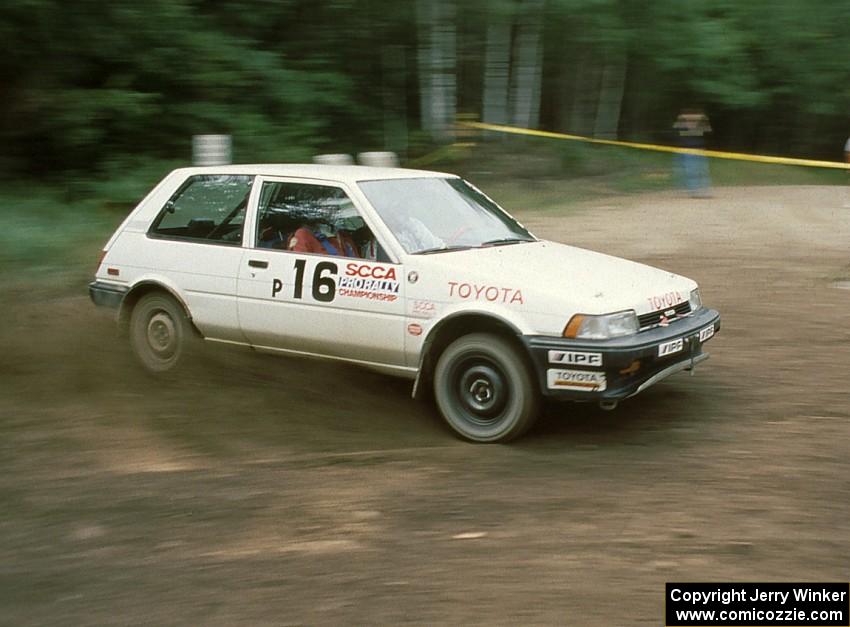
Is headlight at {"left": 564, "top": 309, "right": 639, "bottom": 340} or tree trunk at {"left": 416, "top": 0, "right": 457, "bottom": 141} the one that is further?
tree trunk at {"left": 416, "top": 0, "right": 457, "bottom": 141}

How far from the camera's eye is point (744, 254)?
12.2 m

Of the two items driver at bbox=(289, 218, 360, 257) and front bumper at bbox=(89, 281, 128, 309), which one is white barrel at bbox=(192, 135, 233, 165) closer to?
front bumper at bbox=(89, 281, 128, 309)

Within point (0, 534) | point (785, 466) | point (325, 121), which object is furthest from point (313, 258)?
point (325, 121)

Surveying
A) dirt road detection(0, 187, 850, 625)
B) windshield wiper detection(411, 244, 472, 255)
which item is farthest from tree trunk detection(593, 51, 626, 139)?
windshield wiper detection(411, 244, 472, 255)

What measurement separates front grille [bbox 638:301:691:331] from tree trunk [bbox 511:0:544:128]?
14358 mm

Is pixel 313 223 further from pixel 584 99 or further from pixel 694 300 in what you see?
pixel 584 99

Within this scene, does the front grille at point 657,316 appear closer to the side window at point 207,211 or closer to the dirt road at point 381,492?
the dirt road at point 381,492

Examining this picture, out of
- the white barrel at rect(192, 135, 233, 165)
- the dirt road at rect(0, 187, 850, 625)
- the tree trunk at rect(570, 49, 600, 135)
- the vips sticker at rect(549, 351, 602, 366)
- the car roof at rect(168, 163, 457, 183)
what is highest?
the tree trunk at rect(570, 49, 600, 135)

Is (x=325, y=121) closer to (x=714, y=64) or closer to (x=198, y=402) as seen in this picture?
(x=714, y=64)

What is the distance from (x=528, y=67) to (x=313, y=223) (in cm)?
1523

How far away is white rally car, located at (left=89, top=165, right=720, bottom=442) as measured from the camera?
18.7ft

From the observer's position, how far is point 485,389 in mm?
5961

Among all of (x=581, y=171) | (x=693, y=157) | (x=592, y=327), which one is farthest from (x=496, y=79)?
(x=592, y=327)

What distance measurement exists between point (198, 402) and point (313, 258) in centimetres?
123
